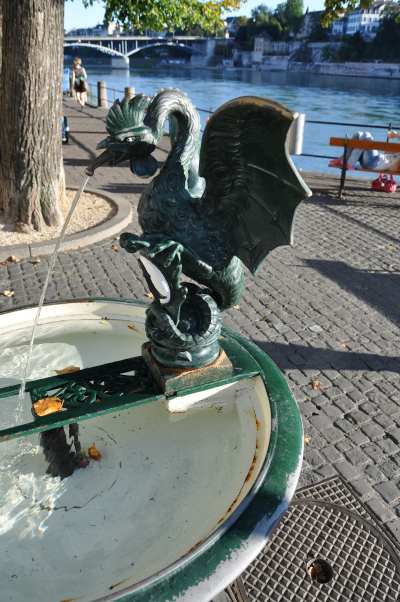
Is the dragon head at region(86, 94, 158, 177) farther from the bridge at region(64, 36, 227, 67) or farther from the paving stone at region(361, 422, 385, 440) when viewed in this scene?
the bridge at region(64, 36, 227, 67)

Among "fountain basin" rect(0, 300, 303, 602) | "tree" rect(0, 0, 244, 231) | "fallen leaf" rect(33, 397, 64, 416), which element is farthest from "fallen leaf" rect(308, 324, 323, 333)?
"tree" rect(0, 0, 244, 231)

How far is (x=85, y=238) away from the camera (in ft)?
22.1

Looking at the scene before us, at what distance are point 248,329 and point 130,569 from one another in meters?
3.14

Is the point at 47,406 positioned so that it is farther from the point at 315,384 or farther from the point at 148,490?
the point at 315,384

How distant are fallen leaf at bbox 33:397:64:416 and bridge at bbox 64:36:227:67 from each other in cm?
6814

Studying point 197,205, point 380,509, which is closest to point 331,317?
point 380,509

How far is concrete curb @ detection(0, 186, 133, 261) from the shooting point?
629 centimetres

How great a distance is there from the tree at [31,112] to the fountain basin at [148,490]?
4051 mm

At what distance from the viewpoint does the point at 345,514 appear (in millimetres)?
2963

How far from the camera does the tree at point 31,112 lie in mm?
6199

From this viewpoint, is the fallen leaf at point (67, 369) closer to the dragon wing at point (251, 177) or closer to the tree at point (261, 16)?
the dragon wing at point (251, 177)

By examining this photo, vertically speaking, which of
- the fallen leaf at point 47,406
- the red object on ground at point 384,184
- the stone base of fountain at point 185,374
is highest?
the red object on ground at point 384,184

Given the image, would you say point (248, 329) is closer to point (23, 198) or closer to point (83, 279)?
point (83, 279)

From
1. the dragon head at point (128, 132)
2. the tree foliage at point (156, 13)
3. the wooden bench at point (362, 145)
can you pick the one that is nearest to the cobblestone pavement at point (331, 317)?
Result: the wooden bench at point (362, 145)
